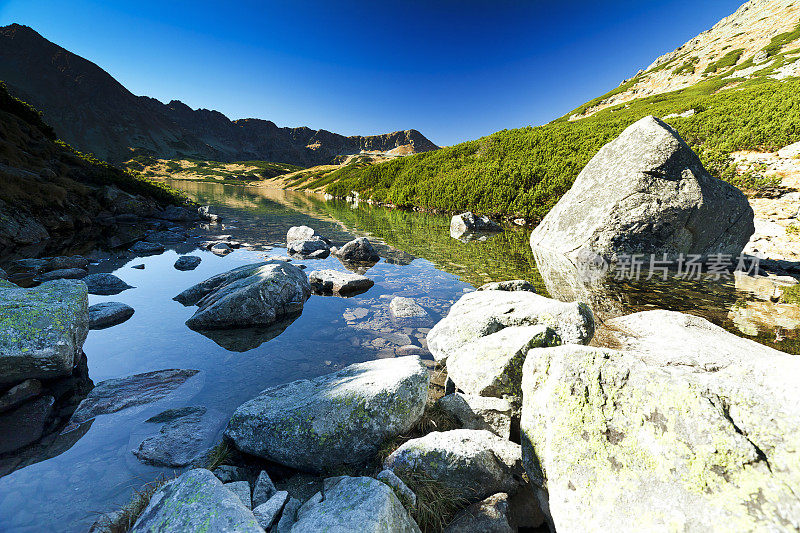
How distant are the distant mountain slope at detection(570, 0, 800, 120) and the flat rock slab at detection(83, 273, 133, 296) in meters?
91.5

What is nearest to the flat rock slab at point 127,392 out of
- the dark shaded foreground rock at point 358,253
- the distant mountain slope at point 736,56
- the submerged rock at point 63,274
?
the submerged rock at point 63,274

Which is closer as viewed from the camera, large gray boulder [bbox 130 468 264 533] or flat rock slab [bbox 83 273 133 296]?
large gray boulder [bbox 130 468 264 533]

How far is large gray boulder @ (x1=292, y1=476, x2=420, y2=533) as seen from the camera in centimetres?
276

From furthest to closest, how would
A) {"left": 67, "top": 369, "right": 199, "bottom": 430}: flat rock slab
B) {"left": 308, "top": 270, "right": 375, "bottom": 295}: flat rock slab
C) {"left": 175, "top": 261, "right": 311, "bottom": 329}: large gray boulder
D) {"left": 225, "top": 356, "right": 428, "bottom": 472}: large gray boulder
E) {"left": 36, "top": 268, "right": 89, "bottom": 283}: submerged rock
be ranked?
{"left": 308, "top": 270, "right": 375, "bottom": 295}: flat rock slab < {"left": 36, "top": 268, "right": 89, "bottom": 283}: submerged rock < {"left": 175, "top": 261, "right": 311, "bottom": 329}: large gray boulder < {"left": 67, "top": 369, "right": 199, "bottom": 430}: flat rock slab < {"left": 225, "top": 356, "right": 428, "bottom": 472}: large gray boulder

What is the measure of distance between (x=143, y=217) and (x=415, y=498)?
33.4 m

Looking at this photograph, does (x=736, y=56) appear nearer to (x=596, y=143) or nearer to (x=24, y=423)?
(x=596, y=143)

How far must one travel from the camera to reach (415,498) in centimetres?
338

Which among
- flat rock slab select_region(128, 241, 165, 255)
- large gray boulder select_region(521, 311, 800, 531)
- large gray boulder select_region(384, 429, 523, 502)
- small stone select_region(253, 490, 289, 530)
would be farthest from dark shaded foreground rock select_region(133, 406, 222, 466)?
flat rock slab select_region(128, 241, 165, 255)

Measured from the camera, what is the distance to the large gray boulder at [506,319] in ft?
18.2

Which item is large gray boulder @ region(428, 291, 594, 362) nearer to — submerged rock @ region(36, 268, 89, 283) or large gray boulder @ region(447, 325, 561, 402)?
large gray boulder @ region(447, 325, 561, 402)

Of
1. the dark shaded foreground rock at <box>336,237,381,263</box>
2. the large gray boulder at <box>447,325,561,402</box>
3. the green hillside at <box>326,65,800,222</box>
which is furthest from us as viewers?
the green hillside at <box>326,65,800,222</box>

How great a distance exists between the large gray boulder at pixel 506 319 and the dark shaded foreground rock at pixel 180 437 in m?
4.66

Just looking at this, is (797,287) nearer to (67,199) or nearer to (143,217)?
(67,199)

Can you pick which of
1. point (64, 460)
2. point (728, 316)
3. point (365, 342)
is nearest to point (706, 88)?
point (728, 316)
